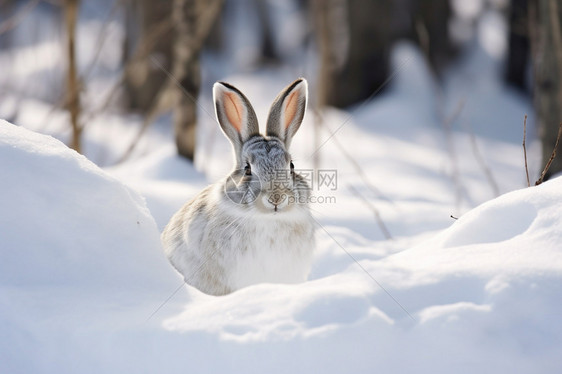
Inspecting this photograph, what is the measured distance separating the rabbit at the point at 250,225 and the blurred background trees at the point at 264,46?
1.32m

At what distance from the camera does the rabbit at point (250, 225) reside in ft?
11.1

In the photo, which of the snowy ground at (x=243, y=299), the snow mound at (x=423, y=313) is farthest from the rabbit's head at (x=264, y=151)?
the snow mound at (x=423, y=313)

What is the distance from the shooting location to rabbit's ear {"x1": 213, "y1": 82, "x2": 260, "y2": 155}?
146 inches

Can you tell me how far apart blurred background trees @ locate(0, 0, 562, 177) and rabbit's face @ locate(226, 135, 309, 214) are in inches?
52.3

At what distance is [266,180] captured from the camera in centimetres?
338

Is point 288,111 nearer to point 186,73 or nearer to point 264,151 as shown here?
point 264,151

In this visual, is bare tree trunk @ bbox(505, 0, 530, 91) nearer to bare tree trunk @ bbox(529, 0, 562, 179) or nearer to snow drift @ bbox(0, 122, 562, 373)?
bare tree trunk @ bbox(529, 0, 562, 179)

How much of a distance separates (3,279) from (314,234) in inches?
79.6

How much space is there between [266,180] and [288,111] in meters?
0.66

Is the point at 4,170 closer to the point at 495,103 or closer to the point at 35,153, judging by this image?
the point at 35,153

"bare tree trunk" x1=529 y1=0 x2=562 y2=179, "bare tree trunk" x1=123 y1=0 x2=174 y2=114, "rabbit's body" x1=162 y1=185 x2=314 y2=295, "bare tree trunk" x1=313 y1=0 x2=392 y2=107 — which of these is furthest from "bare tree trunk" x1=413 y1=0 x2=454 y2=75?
"rabbit's body" x1=162 y1=185 x2=314 y2=295

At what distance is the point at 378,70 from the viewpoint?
38.0 ft

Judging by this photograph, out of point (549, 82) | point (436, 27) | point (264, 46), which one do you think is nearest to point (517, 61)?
point (436, 27)

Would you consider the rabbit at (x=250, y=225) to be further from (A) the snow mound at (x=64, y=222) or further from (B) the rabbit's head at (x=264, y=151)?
(A) the snow mound at (x=64, y=222)
